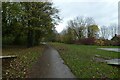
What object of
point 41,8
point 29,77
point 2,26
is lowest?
point 29,77

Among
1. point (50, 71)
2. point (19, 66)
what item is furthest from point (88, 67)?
point (19, 66)

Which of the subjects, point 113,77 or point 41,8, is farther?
point 41,8

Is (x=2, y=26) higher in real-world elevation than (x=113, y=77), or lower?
higher

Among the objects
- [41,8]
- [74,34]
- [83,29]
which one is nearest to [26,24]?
[41,8]

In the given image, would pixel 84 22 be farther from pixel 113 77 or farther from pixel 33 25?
pixel 113 77

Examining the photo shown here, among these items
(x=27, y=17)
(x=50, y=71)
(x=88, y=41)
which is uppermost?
(x=27, y=17)

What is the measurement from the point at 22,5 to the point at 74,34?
3955 cm

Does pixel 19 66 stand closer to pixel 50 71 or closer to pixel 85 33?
pixel 50 71

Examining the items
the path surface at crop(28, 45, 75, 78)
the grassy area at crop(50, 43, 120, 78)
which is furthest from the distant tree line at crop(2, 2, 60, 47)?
the path surface at crop(28, 45, 75, 78)

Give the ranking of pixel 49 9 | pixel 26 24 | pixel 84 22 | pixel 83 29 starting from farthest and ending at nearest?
pixel 84 22 → pixel 83 29 → pixel 49 9 → pixel 26 24

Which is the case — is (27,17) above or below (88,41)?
above

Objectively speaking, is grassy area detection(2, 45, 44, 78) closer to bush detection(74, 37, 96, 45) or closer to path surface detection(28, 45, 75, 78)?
path surface detection(28, 45, 75, 78)

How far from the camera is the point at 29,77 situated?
9.54m

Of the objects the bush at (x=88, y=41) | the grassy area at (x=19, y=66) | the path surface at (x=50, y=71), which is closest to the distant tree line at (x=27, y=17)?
the grassy area at (x=19, y=66)
